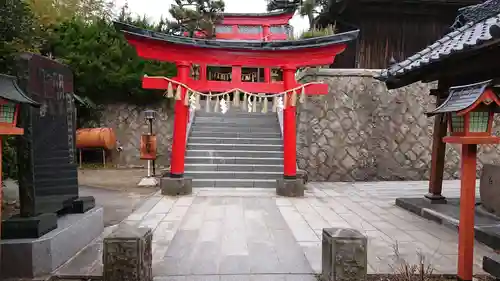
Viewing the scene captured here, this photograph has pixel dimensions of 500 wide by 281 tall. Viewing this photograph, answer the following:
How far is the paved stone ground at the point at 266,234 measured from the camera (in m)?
3.93

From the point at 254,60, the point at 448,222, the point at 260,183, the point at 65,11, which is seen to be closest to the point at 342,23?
the point at 254,60

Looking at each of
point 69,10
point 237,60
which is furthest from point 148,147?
point 69,10

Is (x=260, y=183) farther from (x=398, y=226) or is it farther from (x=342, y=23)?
(x=342, y=23)

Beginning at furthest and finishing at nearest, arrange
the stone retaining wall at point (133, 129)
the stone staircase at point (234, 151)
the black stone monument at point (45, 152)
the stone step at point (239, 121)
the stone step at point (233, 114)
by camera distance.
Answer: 1. the stone retaining wall at point (133, 129)
2. the stone step at point (233, 114)
3. the stone step at point (239, 121)
4. the stone staircase at point (234, 151)
5. the black stone monument at point (45, 152)

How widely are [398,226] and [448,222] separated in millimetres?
847

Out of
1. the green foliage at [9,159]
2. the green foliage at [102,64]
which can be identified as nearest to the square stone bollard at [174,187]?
the green foliage at [9,159]

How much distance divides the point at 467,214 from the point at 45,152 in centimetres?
489

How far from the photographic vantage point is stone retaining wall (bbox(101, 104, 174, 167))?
14.6 meters

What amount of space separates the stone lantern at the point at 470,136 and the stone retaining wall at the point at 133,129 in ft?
41.4

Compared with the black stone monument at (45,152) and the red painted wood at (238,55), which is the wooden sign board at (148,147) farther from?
the black stone monument at (45,152)

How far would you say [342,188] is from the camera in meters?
10.0

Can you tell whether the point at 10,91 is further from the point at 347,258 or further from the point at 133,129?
the point at 133,129

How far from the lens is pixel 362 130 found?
11.5 m

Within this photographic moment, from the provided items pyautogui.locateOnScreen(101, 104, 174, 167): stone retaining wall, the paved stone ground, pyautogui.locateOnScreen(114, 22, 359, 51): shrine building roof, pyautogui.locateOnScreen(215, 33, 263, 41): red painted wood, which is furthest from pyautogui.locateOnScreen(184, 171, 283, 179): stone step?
pyautogui.locateOnScreen(215, 33, 263, 41): red painted wood
